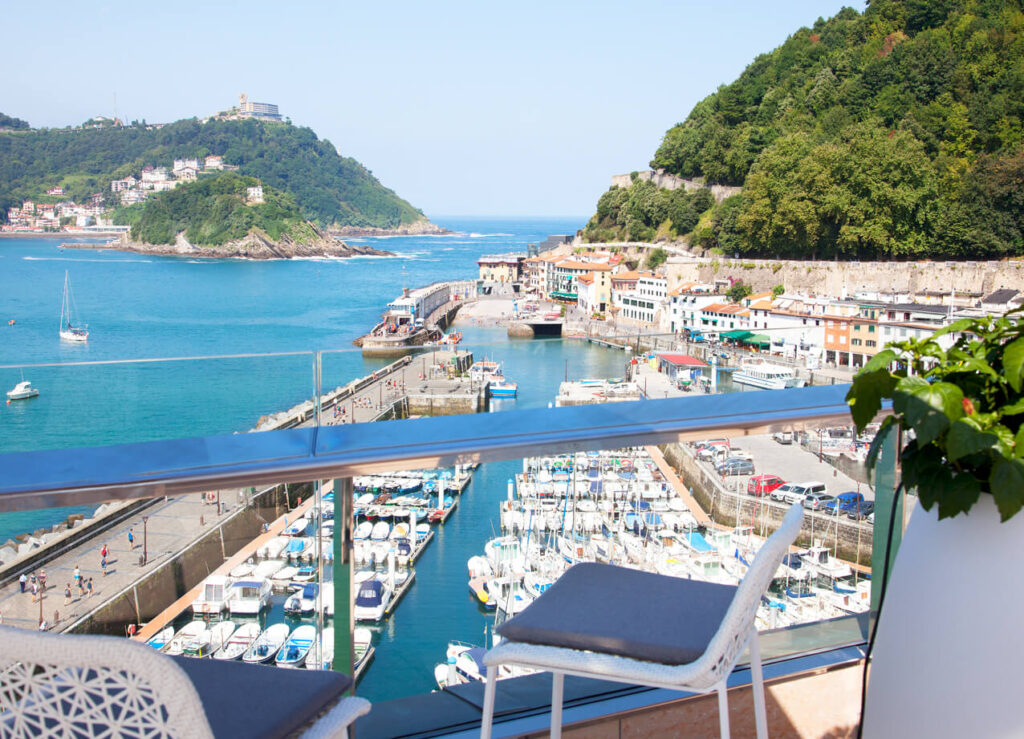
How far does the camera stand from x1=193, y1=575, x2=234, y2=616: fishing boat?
1.29 meters

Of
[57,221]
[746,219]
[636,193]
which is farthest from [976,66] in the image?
[57,221]

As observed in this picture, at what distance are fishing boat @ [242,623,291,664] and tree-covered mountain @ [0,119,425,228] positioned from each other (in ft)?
345

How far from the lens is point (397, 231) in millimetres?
130000

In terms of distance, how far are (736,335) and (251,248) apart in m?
80.5

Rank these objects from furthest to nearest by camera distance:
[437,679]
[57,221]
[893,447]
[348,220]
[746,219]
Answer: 1. [348,220]
2. [57,221]
3. [746,219]
4. [893,447]
5. [437,679]

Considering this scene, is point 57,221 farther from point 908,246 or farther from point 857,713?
point 857,713

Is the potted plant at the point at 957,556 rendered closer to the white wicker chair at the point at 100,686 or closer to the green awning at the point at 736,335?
the white wicker chair at the point at 100,686

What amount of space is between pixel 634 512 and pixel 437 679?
593 mm

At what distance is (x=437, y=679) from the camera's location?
147cm

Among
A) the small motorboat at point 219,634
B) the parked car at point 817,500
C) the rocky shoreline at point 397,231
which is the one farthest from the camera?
the rocky shoreline at point 397,231

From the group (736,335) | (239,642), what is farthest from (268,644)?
(736,335)

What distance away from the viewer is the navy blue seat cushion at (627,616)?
3.20 ft

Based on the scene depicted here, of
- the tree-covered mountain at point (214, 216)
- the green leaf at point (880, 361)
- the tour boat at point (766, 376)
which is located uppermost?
the tree-covered mountain at point (214, 216)

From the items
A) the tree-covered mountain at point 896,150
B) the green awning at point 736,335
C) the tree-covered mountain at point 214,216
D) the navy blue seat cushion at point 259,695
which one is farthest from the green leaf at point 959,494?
the tree-covered mountain at point 214,216
